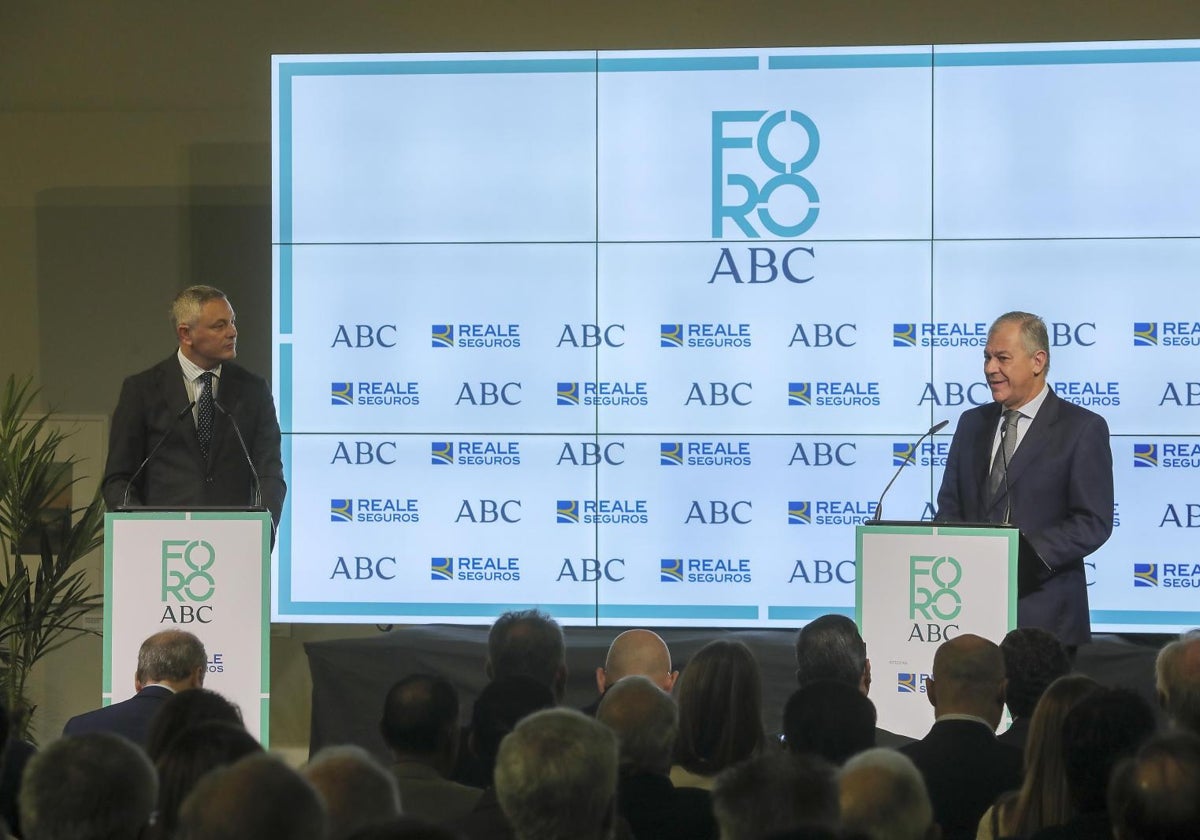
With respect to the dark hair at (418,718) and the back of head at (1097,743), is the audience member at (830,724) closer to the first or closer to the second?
the back of head at (1097,743)

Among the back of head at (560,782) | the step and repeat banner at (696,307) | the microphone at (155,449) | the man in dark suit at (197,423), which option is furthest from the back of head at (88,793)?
the step and repeat banner at (696,307)

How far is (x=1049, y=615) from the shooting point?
462cm

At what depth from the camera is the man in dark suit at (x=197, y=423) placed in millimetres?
4766

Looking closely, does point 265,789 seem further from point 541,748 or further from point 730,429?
point 730,429

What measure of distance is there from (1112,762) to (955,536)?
5.88ft

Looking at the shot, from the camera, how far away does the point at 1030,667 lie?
3.60 m

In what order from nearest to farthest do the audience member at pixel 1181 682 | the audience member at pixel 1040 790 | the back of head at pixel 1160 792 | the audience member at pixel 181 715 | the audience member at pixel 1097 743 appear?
the back of head at pixel 1160 792 → the audience member at pixel 1097 743 → the audience member at pixel 1040 790 → the audience member at pixel 181 715 → the audience member at pixel 1181 682

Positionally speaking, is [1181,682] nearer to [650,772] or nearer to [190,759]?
[650,772]

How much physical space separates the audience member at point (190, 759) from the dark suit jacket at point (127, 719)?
1.14m

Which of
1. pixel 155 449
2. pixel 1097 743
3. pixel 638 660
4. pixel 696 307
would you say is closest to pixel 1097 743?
pixel 1097 743

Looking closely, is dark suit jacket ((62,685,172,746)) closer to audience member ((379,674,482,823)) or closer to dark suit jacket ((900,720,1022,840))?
audience member ((379,674,482,823))

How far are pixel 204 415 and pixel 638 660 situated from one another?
169cm

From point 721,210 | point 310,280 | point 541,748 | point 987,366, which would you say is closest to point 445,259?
point 310,280

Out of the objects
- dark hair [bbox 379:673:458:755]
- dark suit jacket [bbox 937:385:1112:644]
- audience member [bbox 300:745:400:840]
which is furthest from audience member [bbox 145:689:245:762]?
dark suit jacket [bbox 937:385:1112:644]
